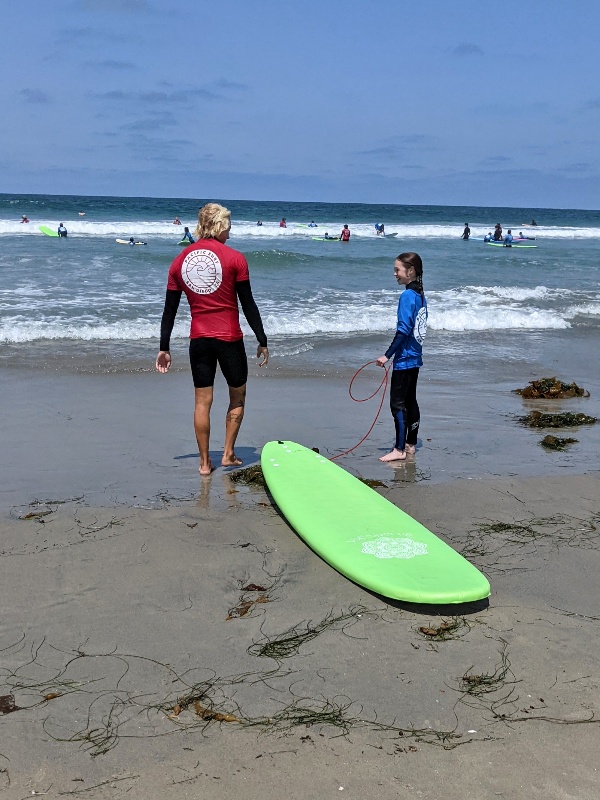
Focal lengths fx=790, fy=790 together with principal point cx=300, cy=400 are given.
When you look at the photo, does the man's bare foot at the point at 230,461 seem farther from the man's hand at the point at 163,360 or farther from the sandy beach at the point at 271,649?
the man's hand at the point at 163,360

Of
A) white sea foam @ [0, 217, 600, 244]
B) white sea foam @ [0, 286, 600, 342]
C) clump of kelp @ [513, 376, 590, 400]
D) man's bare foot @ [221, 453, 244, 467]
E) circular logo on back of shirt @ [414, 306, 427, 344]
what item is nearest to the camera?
man's bare foot @ [221, 453, 244, 467]

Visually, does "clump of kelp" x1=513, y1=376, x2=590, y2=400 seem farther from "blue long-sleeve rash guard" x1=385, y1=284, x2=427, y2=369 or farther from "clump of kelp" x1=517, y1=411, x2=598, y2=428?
"blue long-sleeve rash guard" x1=385, y1=284, x2=427, y2=369

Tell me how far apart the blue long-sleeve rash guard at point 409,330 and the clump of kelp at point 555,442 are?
4.31 ft

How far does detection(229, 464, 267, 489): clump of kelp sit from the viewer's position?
Answer: 16.4 feet

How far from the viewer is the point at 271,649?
2.99 metres

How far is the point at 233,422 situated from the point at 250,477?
0.45m

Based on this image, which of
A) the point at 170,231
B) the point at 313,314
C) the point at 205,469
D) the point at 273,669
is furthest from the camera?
the point at 170,231

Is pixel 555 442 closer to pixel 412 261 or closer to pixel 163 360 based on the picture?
pixel 412 261

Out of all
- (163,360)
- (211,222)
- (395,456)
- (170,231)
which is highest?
(170,231)

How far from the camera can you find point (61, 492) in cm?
479

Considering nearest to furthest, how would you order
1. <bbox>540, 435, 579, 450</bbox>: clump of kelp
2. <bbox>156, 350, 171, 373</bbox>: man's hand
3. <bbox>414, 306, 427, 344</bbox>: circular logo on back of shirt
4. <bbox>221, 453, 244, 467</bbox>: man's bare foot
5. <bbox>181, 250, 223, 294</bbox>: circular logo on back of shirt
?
<bbox>181, 250, 223, 294</bbox>: circular logo on back of shirt, <bbox>156, 350, 171, 373</bbox>: man's hand, <bbox>221, 453, 244, 467</bbox>: man's bare foot, <bbox>414, 306, 427, 344</bbox>: circular logo on back of shirt, <bbox>540, 435, 579, 450</bbox>: clump of kelp

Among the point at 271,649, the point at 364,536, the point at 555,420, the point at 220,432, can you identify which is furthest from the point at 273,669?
the point at 555,420

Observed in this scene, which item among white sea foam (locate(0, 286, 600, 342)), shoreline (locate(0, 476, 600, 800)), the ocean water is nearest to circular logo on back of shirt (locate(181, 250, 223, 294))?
shoreline (locate(0, 476, 600, 800))

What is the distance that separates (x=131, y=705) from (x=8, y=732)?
386mm
